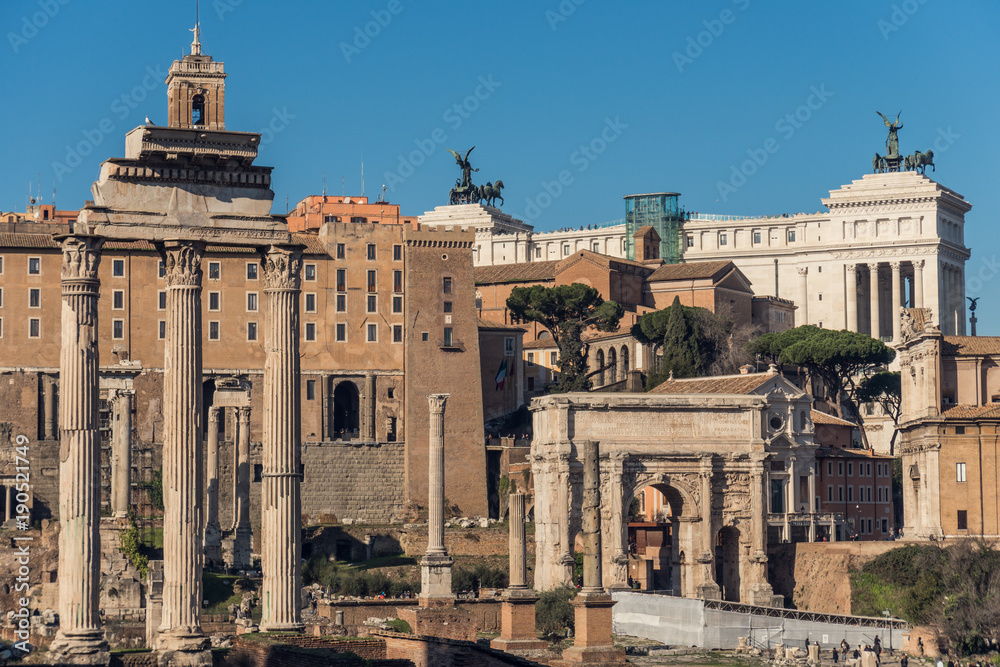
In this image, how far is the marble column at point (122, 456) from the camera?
61781 millimetres

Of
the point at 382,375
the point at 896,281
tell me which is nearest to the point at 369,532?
the point at 382,375

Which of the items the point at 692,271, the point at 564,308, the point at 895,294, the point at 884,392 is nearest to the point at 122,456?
the point at 564,308

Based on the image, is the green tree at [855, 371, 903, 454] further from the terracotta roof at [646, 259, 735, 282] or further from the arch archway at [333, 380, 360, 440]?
the arch archway at [333, 380, 360, 440]

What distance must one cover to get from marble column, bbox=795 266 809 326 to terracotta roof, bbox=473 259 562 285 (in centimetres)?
2534

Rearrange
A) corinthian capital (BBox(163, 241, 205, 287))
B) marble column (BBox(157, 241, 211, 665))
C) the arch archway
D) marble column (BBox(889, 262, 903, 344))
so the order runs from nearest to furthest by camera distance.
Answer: marble column (BBox(157, 241, 211, 665)) → corinthian capital (BBox(163, 241, 205, 287)) → the arch archway → marble column (BBox(889, 262, 903, 344))

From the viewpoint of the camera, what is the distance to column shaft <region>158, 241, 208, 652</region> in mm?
31453

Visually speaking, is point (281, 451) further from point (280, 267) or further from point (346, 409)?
point (346, 409)

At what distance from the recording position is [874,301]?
4779 inches

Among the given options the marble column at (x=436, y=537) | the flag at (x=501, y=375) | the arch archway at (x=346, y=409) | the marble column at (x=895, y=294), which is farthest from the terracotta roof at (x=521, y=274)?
the marble column at (x=436, y=537)

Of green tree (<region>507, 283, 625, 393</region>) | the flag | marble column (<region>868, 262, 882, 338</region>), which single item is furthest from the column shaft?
marble column (<region>868, 262, 882, 338</region>)

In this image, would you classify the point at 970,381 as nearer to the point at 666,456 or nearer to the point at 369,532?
the point at 666,456

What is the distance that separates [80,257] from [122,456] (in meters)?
31.8

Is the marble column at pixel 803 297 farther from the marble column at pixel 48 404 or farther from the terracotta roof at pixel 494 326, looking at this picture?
the marble column at pixel 48 404

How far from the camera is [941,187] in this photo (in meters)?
124
